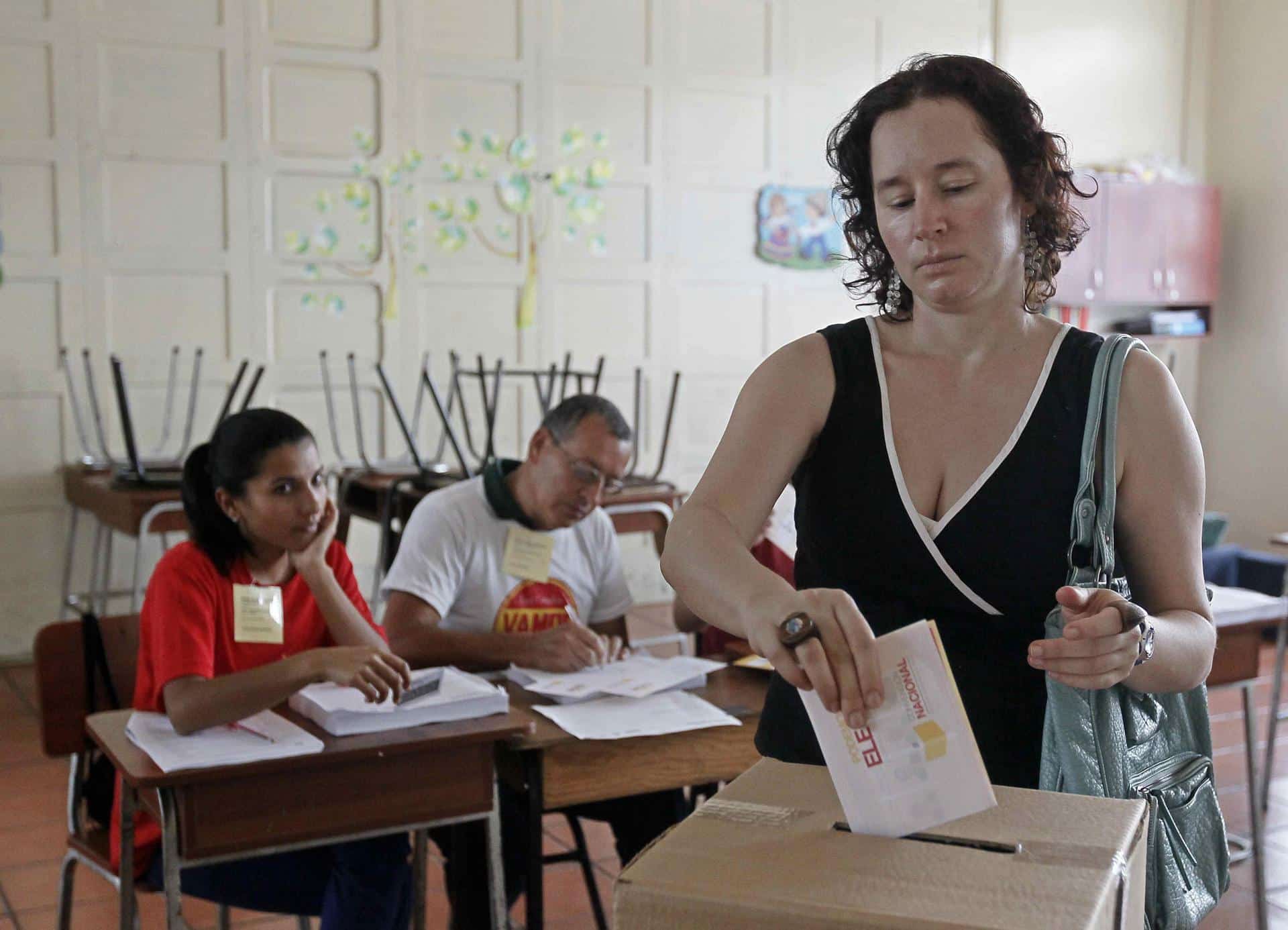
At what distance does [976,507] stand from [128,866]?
4.76 ft

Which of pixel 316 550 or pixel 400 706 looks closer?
pixel 400 706

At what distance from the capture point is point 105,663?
244 centimetres

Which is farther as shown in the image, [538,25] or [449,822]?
[538,25]

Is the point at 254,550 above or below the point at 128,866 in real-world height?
above

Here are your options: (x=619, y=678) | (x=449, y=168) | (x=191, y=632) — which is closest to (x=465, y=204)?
(x=449, y=168)

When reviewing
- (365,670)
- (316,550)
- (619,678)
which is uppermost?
(316,550)

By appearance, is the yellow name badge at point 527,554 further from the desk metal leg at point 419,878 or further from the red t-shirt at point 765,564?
the desk metal leg at point 419,878

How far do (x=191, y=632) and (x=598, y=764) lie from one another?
0.69 metres

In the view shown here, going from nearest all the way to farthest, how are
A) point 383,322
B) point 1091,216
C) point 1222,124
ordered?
point 383,322 → point 1091,216 → point 1222,124

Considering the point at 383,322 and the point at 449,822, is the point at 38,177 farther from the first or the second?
the point at 449,822

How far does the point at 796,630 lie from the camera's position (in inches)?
37.7

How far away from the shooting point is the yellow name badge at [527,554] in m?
2.98

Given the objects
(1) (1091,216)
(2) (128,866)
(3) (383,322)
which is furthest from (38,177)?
(1) (1091,216)

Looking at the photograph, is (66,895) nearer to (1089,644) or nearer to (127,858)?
(127,858)
